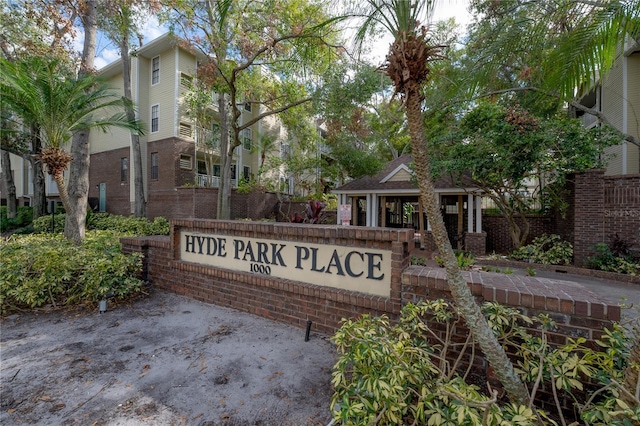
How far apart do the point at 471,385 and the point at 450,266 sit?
2.59ft

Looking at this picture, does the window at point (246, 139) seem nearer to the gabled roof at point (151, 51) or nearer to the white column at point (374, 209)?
the gabled roof at point (151, 51)

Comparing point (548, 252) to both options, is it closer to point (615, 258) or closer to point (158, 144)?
point (615, 258)

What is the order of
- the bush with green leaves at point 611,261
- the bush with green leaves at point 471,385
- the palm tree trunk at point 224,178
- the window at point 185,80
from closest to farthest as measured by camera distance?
the bush with green leaves at point 471,385 < the bush with green leaves at point 611,261 < the palm tree trunk at point 224,178 < the window at point 185,80

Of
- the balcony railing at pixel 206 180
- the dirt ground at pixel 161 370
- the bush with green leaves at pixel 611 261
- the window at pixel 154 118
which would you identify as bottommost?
the dirt ground at pixel 161 370

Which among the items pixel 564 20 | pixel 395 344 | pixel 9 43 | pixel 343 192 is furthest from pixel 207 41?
pixel 395 344

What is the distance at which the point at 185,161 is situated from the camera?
55.9 ft

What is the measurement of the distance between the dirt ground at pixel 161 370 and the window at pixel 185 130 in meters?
14.6

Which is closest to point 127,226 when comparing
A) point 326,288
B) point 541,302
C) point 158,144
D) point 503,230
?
point 158,144

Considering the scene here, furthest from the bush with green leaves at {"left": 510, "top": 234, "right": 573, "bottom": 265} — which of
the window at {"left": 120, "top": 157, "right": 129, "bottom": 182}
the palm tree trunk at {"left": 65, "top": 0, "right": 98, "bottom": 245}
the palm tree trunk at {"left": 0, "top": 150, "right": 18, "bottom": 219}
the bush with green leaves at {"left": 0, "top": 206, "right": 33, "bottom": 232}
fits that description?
the palm tree trunk at {"left": 0, "top": 150, "right": 18, "bottom": 219}

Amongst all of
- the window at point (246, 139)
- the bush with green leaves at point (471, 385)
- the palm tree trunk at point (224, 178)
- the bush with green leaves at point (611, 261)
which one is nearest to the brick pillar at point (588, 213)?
the bush with green leaves at point (611, 261)

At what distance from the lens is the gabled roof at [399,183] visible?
11.0 m

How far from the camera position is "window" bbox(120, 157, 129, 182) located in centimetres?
1816

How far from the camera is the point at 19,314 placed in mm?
4316

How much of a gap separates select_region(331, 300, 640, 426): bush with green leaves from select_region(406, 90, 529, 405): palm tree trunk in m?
0.14
